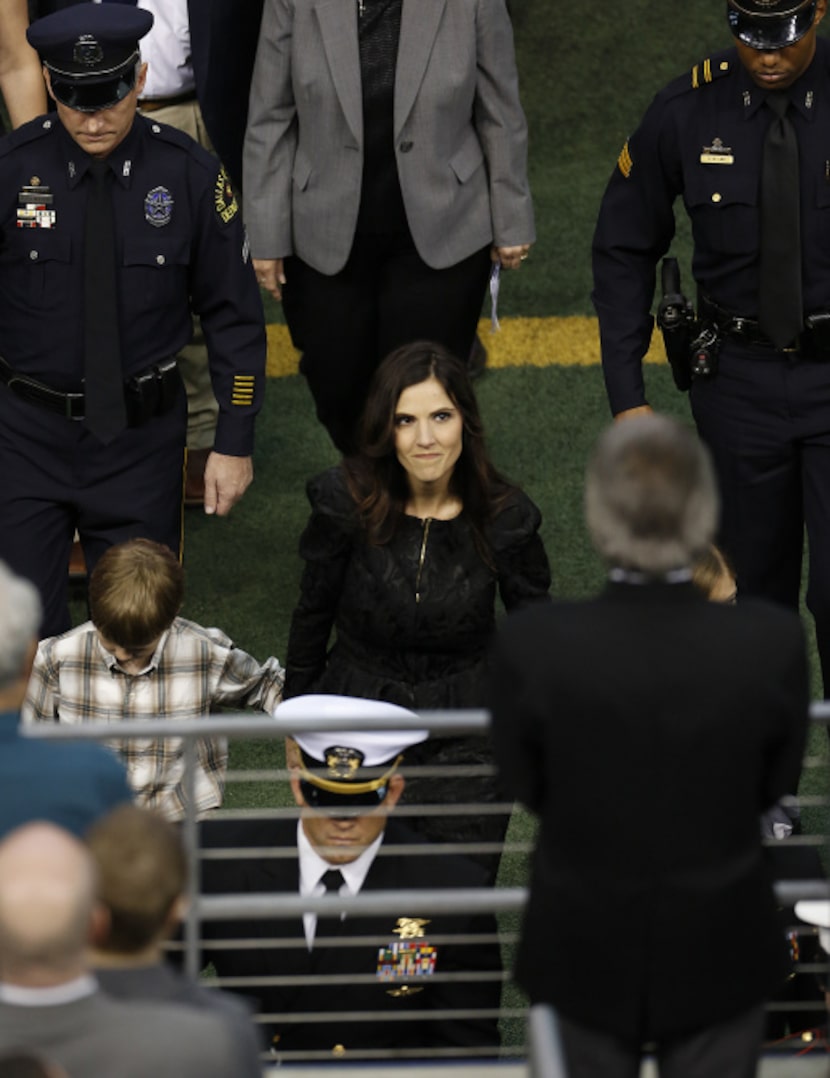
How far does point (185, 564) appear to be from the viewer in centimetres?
749

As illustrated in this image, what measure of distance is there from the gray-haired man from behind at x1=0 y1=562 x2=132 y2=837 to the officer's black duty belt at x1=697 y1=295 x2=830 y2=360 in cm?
264

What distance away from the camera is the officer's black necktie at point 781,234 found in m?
5.43

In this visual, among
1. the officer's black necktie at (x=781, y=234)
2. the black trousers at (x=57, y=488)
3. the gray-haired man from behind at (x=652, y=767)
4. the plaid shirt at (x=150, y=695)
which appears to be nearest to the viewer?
the gray-haired man from behind at (x=652, y=767)

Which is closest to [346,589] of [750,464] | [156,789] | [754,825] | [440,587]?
[440,587]

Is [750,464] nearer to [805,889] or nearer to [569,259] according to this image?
[805,889]

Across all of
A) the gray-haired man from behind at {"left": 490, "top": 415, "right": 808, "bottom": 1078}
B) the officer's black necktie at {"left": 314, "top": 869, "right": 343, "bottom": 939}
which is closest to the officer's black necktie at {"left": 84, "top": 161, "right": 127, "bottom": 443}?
the officer's black necktie at {"left": 314, "top": 869, "right": 343, "bottom": 939}

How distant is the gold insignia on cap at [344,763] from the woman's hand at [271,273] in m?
1.96

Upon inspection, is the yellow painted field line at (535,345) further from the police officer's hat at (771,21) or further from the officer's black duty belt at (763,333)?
the police officer's hat at (771,21)

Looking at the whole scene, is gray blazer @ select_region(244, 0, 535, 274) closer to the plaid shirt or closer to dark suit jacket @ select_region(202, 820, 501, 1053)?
the plaid shirt

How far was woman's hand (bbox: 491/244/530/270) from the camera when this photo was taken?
20.4 ft

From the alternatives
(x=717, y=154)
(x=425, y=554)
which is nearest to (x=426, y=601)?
(x=425, y=554)

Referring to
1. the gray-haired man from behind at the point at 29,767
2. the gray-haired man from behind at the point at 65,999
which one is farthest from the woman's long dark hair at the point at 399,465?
the gray-haired man from behind at the point at 65,999

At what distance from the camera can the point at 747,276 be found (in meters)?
5.51

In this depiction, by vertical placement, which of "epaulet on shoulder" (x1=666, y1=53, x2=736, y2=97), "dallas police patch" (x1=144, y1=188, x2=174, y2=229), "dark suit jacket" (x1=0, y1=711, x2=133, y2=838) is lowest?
Answer: "dark suit jacket" (x1=0, y1=711, x2=133, y2=838)
